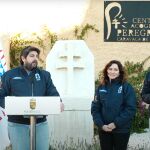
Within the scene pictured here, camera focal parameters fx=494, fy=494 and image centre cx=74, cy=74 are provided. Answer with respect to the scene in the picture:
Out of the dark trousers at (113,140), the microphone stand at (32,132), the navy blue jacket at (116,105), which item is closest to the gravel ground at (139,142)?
the dark trousers at (113,140)

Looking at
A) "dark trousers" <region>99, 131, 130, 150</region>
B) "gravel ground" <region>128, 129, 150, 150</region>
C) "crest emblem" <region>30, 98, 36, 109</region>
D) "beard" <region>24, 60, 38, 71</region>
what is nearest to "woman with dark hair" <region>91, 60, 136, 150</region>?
"dark trousers" <region>99, 131, 130, 150</region>

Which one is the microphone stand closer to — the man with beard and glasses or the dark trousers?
the man with beard and glasses

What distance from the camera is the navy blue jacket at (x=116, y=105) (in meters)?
Answer: 5.84

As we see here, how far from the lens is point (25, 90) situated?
557cm

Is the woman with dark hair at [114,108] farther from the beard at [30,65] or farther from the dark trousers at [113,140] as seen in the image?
the beard at [30,65]

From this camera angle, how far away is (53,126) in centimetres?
763

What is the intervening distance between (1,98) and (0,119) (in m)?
1.86

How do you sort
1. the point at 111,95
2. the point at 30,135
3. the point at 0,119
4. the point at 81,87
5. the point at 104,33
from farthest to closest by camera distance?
1. the point at 104,33
2. the point at 81,87
3. the point at 0,119
4. the point at 111,95
5. the point at 30,135

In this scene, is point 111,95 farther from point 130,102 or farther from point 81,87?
point 81,87

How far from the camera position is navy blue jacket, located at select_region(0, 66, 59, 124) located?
5.58 meters

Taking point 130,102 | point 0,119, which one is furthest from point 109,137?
point 0,119

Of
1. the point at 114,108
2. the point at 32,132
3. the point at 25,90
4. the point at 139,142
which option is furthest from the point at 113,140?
the point at 139,142

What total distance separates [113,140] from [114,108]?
0.42 meters

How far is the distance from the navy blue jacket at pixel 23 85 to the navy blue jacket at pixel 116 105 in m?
0.62
